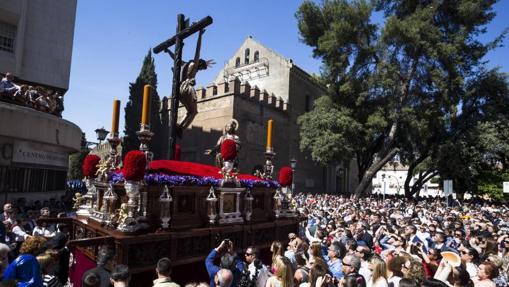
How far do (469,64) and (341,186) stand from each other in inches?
964

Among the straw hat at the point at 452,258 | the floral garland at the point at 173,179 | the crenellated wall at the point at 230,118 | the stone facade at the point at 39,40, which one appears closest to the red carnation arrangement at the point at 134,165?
the floral garland at the point at 173,179

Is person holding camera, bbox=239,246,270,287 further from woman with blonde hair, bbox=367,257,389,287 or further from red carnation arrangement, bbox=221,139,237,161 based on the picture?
red carnation arrangement, bbox=221,139,237,161

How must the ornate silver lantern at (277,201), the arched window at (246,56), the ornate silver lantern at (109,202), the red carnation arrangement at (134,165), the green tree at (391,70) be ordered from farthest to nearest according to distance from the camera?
the arched window at (246,56) → the green tree at (391,70) → the ornate silver lantern at (277,201) → the ornate silver lantern at (109,202) → the red carnation arrangement at (134,165)

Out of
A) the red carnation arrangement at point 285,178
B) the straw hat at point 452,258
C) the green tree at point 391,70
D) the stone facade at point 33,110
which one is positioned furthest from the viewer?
the green tree at point 391,70

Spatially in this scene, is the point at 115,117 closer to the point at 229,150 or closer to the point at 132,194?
the point at 132,194

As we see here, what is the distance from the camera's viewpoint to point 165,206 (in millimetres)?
6730

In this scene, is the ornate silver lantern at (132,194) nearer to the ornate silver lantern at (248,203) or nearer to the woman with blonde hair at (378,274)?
the ornate silver lantern at (248,203)

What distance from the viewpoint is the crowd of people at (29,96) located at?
49.5ft

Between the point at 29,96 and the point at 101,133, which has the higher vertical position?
the point at 29,96

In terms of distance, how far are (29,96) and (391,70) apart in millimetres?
25788

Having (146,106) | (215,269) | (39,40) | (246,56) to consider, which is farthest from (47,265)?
(246,56)

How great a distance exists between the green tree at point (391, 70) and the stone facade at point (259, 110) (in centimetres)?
454

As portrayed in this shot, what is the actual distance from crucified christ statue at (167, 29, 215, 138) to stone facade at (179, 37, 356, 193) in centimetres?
2019

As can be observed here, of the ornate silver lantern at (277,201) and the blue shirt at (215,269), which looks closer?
the blue shirt at (215,269)
